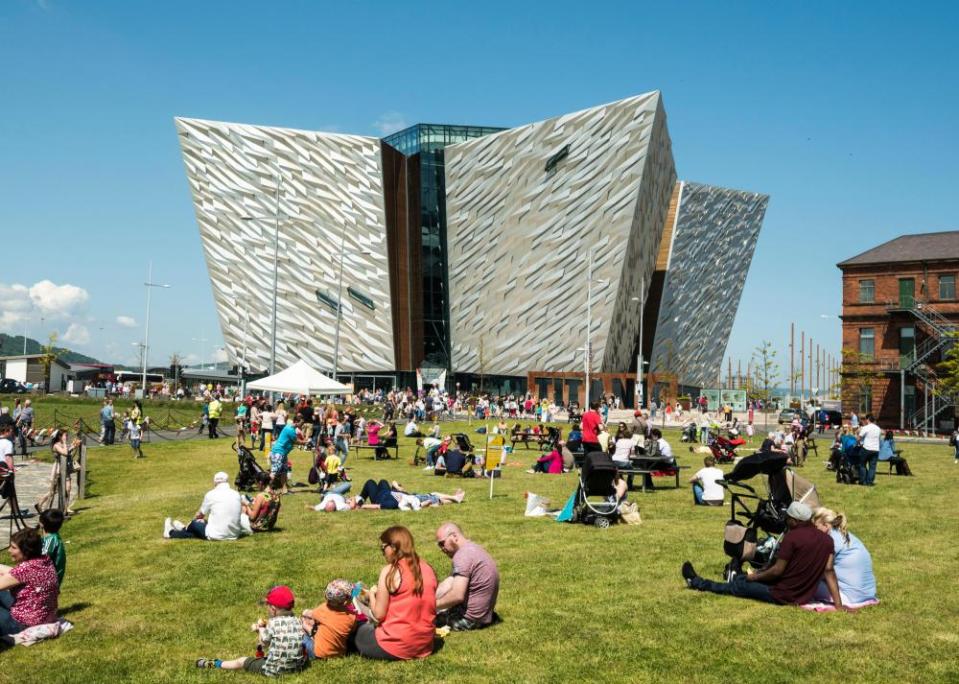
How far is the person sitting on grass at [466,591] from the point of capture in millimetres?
7285

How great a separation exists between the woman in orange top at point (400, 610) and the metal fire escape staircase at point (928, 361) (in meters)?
44.4

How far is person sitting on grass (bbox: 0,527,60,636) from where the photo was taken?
23.6 ft

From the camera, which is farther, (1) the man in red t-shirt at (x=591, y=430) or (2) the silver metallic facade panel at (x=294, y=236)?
(2) the silver metallic facade panel at (x=294, y=236)

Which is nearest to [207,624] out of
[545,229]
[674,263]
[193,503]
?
[193,503]

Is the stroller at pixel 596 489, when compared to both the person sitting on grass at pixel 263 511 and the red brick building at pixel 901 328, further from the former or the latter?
the red brick building at pixel 901 328

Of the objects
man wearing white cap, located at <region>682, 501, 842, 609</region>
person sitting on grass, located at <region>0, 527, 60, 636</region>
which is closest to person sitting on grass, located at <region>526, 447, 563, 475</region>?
man wearing white cap, located at <region>682, 501, 842, 609</region>

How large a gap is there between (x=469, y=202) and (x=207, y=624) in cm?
5311

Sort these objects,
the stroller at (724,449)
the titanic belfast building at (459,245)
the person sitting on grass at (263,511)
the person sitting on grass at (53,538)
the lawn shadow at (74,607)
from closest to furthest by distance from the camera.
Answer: the lawn shadow at (74,607) < the person sitting on grass at (53,538) < the person sitting on grass at (263,511) < the stroller at (724,449) < the titanic belfast building at (459,245)

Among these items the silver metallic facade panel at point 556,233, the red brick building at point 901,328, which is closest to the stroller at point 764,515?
the red brick building at point 901,328

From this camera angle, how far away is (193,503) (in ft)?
48.9

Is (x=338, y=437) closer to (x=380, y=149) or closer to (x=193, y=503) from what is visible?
(x=193, y=503)

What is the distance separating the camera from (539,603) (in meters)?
8.09

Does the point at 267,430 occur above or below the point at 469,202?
below

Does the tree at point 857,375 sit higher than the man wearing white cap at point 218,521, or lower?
higher
